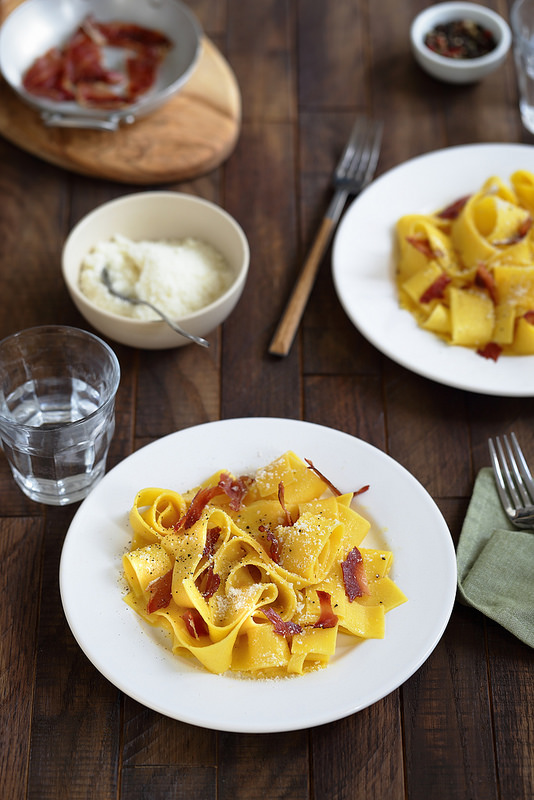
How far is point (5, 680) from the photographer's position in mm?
1691

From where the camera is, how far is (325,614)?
1613mm

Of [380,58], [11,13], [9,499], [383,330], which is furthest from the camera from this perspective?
[380,58]

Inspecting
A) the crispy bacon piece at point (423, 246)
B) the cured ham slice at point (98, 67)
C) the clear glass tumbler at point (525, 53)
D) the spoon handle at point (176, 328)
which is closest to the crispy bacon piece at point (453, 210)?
the crispy bacon piece at point (423, 246)

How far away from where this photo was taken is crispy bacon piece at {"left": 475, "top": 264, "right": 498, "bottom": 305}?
2.17 meters

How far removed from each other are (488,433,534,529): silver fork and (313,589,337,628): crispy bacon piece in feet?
1.74

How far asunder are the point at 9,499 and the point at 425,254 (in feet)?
4.05

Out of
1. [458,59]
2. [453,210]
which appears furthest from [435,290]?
[458,59]

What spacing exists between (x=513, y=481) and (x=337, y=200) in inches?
41.2

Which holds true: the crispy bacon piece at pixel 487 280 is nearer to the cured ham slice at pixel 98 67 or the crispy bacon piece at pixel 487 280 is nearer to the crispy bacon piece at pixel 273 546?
the crispy bacon piece at pixel 273 546

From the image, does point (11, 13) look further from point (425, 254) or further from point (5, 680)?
point (5, 680)

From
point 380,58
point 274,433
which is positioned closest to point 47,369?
point 274,433

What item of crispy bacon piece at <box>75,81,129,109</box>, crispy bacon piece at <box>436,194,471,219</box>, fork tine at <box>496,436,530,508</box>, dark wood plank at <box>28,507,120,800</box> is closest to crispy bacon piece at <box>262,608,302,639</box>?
dark wood plank at <box>28,507,120,800</box>

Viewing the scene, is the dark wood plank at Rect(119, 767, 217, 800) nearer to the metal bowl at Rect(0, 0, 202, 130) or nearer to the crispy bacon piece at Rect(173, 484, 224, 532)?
the crispy bacon piece at Rect(173, 484, 224, 532)

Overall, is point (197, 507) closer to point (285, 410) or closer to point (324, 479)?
point (324, 479)
